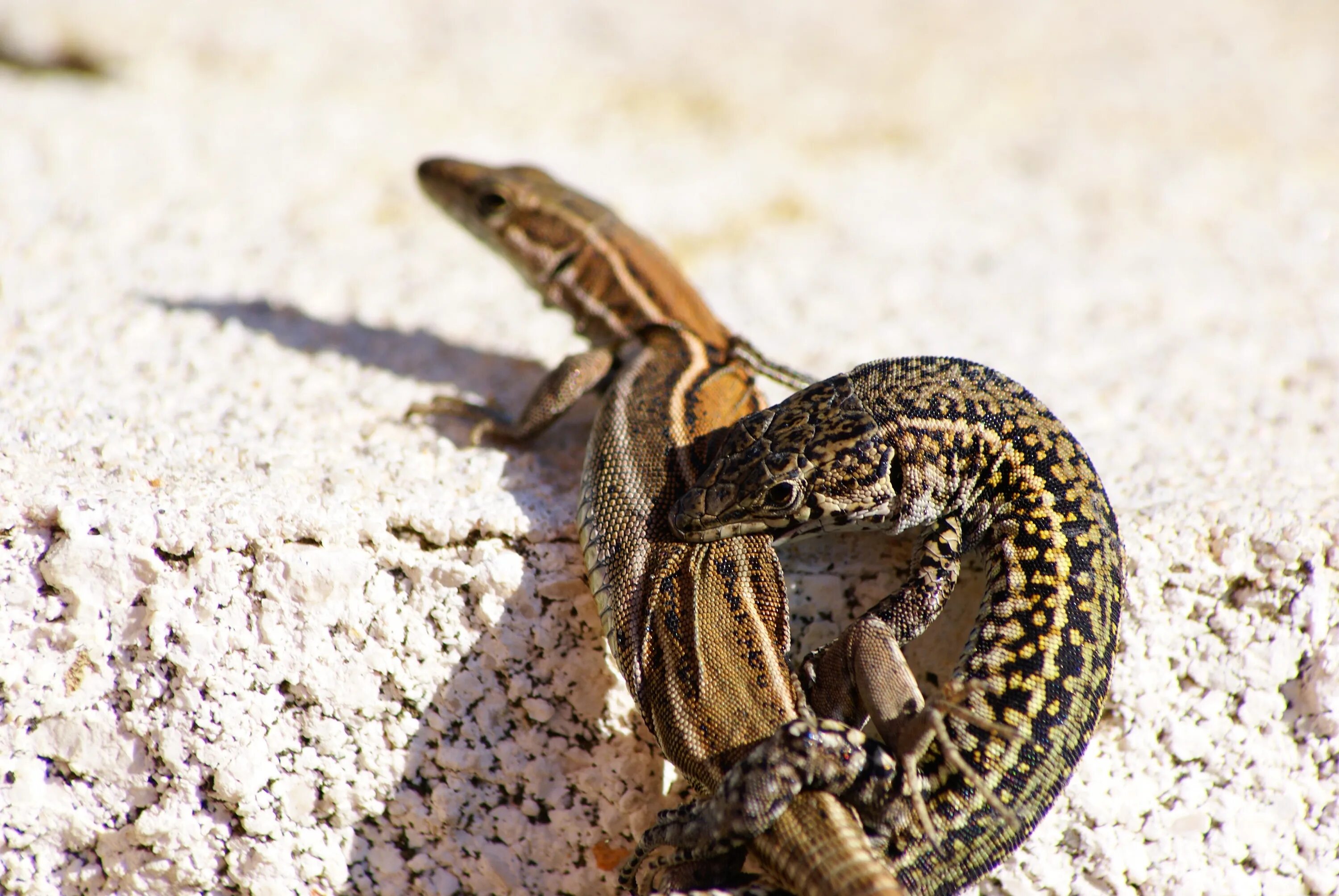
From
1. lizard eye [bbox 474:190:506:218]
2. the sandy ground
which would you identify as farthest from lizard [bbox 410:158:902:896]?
the sandy ground

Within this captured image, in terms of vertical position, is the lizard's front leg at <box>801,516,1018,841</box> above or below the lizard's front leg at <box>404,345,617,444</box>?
below

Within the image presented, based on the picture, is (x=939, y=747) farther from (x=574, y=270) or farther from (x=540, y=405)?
(x=574, y=270)

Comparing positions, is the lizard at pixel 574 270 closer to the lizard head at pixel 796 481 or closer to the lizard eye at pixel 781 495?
the lizard head at pixel 796 481

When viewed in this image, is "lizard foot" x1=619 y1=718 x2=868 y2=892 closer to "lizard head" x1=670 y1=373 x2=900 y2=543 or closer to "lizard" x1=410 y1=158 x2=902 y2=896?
"lizard" x1=410 y1=158 x2=902 y2=896

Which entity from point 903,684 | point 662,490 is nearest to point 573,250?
point 662,490

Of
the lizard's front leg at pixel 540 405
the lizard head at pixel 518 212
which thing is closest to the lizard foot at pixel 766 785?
the lizard's front leg at pixel 540 405

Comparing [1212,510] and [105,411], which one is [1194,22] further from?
[105,411]

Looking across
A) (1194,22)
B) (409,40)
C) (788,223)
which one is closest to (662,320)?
(788,223)

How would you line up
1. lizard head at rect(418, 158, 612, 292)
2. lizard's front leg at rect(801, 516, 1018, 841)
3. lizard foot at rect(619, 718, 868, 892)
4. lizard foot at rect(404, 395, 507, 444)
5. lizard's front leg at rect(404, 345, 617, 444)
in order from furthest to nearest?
1. lizard head at rect(418, 158, 612, 292)
2. lizard foot at rect(404, 395, 507, 444)
3. lizard's front leg at rect(404, 345, 617, 444)
4. lizard's front leg at rect(801, 516, 1018, 841)
5. lizard foot at rect(619, 718, 868, 892)
